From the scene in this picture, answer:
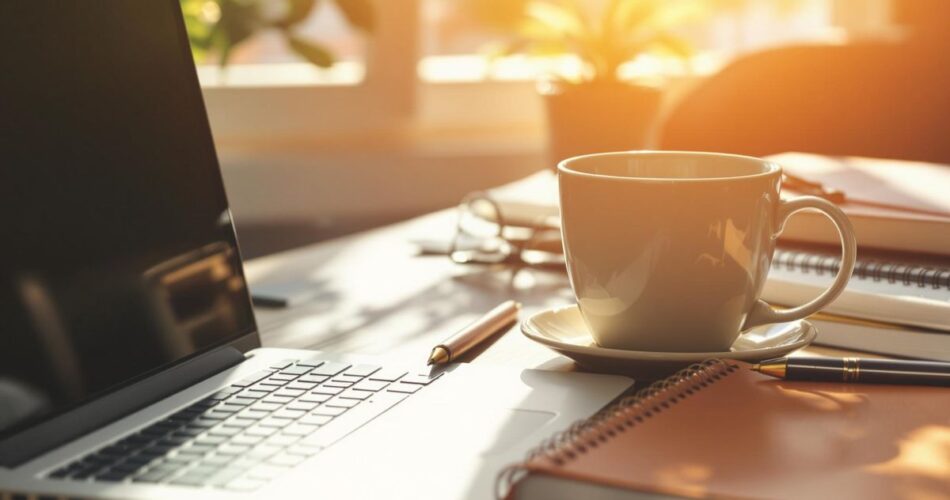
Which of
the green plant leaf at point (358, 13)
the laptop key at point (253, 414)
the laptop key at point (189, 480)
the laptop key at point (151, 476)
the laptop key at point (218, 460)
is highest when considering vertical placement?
the green plant leaf at point (358, 13)

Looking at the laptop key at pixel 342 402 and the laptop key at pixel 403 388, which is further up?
the laptop key at pixel 342 402

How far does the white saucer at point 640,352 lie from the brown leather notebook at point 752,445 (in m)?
0.03

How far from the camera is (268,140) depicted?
7.44 feet

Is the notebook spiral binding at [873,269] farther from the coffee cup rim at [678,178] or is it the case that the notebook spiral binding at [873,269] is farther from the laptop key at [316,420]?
the laptop key at [316,420]

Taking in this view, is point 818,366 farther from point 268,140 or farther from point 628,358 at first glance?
point 268,140

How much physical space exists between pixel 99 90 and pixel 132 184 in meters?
0.06

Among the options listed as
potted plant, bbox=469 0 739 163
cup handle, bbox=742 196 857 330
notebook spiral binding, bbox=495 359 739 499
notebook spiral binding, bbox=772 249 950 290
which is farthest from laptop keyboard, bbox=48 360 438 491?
potted plant, bbox=469 0 739 163

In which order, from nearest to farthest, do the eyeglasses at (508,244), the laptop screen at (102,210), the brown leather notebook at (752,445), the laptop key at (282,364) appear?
1. the brown leather notebook at (752,445)
2. the laptop screen at (102,210)
3. the laptop key at (282,364)
4. the eyeglasses at (508,244)

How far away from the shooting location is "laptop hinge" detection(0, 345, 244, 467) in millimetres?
458

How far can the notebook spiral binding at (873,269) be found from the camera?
704 millimetres

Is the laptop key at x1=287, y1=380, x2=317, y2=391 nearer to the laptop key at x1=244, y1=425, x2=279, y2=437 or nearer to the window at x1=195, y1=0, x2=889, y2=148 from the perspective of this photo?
the laptop key at x1=244, y1=425, x2=279, y2=437

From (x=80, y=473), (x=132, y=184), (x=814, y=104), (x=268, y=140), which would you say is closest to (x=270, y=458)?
(x=80, y=473)

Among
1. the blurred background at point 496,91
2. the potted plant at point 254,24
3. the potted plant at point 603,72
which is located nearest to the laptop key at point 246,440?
the potted plant at point 254,24

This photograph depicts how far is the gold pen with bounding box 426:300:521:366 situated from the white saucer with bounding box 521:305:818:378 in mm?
45
